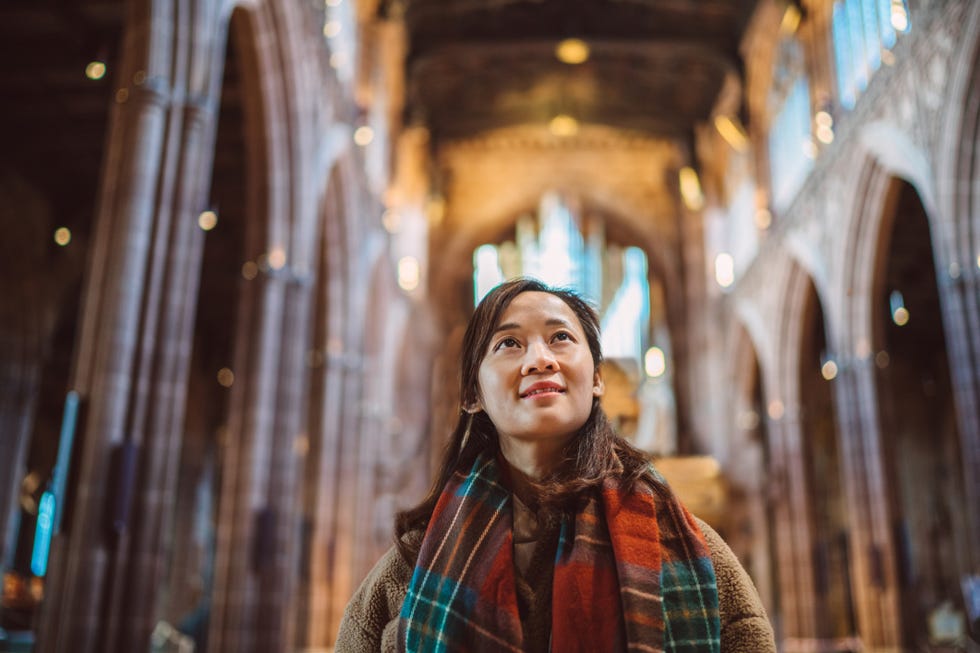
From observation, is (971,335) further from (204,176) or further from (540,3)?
(540,3)

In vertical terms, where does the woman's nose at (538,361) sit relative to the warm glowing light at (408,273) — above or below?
below

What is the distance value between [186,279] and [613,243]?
17.6 metres

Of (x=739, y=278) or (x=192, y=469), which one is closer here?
(x=739, y=278)

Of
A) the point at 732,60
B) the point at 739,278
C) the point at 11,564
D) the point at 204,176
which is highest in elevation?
the point at 732,60

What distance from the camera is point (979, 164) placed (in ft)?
34.9

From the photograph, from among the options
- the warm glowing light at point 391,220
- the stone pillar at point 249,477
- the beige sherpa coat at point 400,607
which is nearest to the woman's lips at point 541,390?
the beige sherpa coat at point 400,607

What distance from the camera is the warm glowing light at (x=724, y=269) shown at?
21.0 m

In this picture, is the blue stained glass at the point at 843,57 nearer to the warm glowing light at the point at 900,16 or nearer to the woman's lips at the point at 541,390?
the warm glowing light at the point at 900,16

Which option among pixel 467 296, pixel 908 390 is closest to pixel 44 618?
pixel 467 296

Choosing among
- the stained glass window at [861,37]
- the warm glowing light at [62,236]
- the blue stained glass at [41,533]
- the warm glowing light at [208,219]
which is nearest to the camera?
the warm glowing light at [208,219]

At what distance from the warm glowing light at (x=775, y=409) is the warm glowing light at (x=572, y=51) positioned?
29.3ft

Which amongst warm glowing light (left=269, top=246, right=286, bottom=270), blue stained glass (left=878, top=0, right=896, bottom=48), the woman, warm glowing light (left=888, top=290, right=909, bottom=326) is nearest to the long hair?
the woman

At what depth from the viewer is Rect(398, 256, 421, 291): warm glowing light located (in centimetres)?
2038

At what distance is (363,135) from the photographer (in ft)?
52.3
